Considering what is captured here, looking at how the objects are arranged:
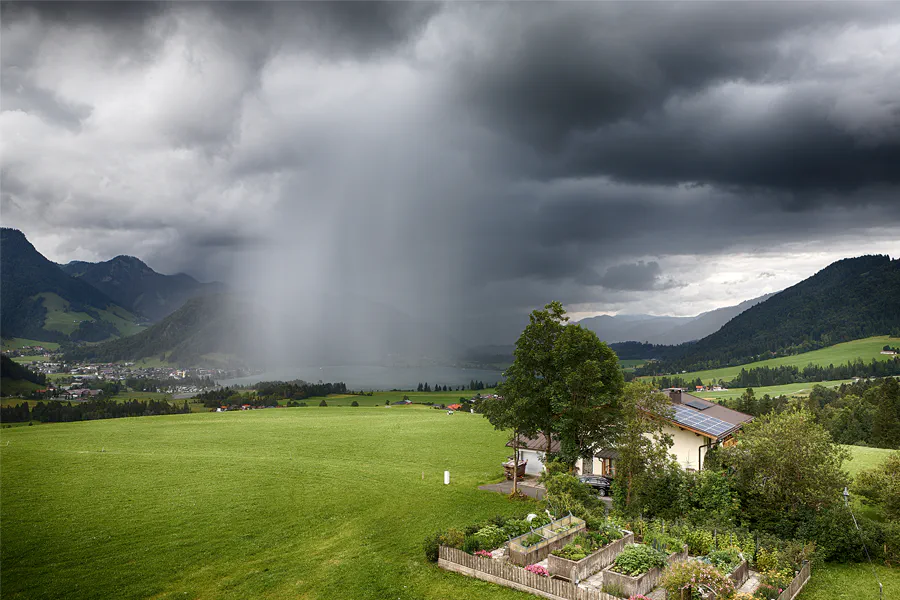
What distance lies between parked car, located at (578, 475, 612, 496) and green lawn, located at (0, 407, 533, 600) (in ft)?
20.0

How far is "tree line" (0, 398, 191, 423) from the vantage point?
58125mm

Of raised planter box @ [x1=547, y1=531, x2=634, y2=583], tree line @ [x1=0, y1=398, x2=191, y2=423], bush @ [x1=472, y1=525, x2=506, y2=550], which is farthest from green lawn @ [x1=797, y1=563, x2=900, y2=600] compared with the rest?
tree line @ [x1=0, y1=398, x2=191, y2=423]

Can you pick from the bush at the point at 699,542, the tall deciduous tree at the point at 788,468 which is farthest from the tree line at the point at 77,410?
the tall deciduous tree at the point at 788,468

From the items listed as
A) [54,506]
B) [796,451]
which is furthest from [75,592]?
[796,451]

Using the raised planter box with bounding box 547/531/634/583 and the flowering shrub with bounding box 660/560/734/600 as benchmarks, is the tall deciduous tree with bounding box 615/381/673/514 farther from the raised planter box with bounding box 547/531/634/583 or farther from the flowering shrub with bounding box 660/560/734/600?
the flowering shrub with bounding box 660/560/734/600

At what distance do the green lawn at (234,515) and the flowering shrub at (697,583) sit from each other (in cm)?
580

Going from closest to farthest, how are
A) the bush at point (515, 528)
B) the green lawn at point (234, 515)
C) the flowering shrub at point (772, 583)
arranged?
1. the flowering shrub at point (772, 583)
2. the green lawn at point (234, 515)
3. the bush at point (515, 528)

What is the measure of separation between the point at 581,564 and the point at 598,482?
1497 centimetres

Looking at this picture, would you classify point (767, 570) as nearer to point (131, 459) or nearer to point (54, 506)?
point (54, 506)

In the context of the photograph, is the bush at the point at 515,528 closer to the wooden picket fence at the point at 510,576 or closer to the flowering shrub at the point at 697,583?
the wooden picket fence at the point at 510,576

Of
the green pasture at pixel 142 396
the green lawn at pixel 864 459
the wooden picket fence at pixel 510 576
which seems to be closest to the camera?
the wooden picket fence at pixel 510 576

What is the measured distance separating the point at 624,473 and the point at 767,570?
8400mm

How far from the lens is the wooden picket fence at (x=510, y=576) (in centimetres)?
1683

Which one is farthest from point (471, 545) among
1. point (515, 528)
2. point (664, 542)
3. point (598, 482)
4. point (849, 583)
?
point (849, 583)
